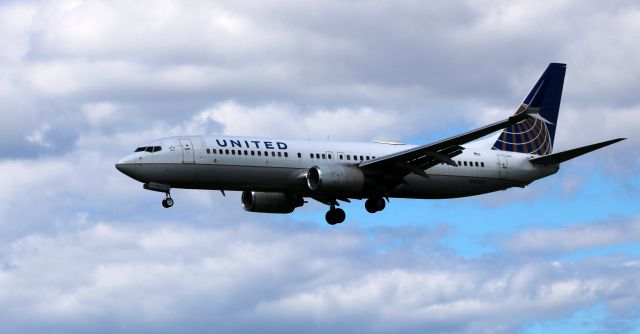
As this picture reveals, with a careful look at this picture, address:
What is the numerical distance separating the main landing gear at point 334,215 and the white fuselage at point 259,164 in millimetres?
3800

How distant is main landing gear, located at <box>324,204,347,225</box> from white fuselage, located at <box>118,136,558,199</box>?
380 centimetres

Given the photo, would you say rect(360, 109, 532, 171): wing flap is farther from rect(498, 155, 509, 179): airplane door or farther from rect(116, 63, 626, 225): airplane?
rect(498, 155, 509, 179): airplane door

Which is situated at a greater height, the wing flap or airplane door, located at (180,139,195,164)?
airplane door, located at (180,139,195,164)

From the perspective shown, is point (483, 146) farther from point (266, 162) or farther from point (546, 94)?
point (266, 162)

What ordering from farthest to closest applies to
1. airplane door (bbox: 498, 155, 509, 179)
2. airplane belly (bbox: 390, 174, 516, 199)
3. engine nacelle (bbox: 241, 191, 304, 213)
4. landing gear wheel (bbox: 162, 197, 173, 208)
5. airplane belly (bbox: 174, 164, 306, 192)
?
1. airplane door (bbox: 498, 155, 509, 179)
2. engine nacelle (bbox: 241, 191, 304, 213)
3. airplane belly (bbox: 390, 174, 516, 199)
4. airplane belly (bbox: 174, 164, 306, 192)
5. landing gear wheel (bbox: 162, 197, 173, 208)

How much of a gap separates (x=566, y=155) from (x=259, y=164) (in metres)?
19.1

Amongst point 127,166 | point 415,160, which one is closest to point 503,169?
point 415,160

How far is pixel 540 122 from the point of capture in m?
82.7

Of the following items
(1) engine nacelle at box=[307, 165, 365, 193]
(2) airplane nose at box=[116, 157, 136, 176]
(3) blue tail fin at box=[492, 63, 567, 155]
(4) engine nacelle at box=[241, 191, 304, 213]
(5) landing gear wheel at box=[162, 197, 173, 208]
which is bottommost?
(5) landing gear wheel at box=[162, 197, 173, 208]

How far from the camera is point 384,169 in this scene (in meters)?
71.2

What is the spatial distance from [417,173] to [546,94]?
1653 centimetres

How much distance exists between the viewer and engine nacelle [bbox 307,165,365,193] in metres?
68.8

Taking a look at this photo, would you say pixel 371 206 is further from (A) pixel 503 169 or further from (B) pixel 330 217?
(A) pixel 503 169

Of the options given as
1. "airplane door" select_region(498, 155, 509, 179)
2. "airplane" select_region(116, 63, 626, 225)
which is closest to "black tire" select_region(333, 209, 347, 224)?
"airplane" select_region(116, 63, 626, 225)
